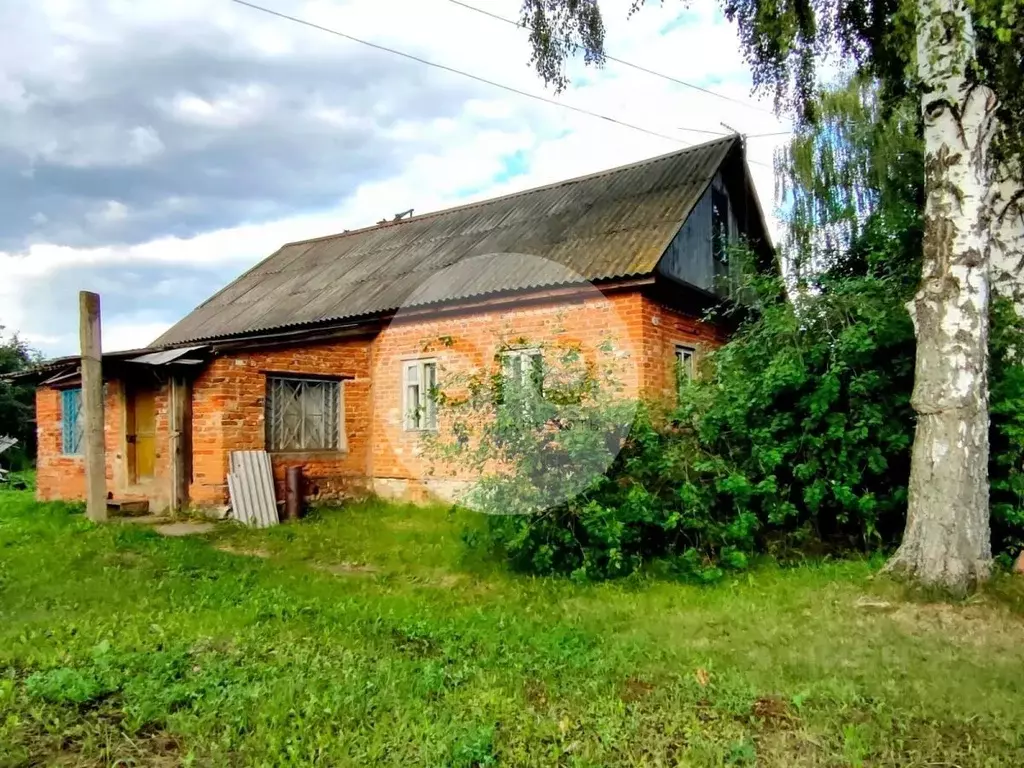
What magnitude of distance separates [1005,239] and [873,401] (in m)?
1.83

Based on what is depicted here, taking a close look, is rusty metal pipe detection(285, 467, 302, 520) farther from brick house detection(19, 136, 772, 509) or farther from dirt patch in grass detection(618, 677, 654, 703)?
dirt patch in grass detection(618, 677, 654, 703)

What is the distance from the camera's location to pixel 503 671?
4.13 metres

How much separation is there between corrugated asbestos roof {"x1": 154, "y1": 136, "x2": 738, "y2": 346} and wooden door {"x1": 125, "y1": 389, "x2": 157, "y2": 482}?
2.18 metres

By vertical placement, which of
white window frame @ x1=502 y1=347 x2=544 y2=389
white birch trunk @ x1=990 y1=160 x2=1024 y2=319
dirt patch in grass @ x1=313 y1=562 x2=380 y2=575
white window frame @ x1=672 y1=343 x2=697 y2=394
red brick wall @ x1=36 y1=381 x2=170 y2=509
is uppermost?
white birch trunk @ x1=990 y1=160 x2=1024 y2=319

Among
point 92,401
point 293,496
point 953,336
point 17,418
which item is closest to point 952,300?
point 953,336

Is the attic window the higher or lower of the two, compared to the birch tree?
higher

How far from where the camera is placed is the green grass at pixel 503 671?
3.20 m

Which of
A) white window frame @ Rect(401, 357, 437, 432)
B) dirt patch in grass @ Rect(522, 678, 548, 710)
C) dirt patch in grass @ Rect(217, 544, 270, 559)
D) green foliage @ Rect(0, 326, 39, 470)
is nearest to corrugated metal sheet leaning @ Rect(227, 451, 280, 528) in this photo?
dirt patch in grass @ Rect(217, 544, 270, 559)

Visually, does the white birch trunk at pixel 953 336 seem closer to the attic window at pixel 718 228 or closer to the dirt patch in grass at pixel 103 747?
the dirt patch in grass at pixel 103 747

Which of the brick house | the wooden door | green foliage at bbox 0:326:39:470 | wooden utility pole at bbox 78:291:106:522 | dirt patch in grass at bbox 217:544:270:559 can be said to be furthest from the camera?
green foliage at bbox 0:326:39:470

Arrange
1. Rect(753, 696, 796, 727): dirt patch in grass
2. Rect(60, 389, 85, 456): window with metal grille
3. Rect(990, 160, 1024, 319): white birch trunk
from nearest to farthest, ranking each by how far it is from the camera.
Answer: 1. Rect(753, 696, 796, 727): dirt patch in grass
2. Rect(990, 160, 1024, 319): white birch trunk
3. Rect(60, 389, 85, 456): window with metal grille

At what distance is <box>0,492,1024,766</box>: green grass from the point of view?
320cm

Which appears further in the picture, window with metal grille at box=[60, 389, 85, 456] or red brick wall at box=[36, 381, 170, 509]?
window with metal grille at box=[60, 389, 85, 456]

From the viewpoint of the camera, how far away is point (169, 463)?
35.1 ft
